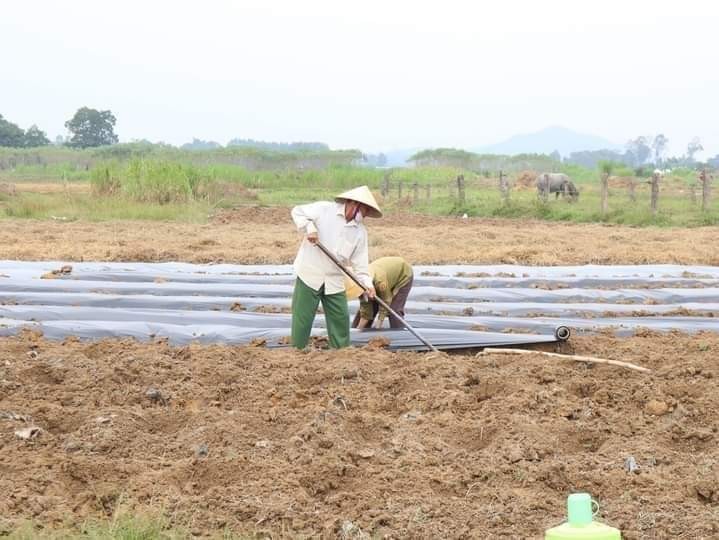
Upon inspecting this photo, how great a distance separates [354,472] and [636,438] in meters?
1.32

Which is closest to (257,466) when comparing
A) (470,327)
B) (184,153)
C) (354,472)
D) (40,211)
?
(354,472)

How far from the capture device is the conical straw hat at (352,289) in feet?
20.2

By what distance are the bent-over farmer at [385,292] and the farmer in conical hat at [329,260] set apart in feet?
1.06

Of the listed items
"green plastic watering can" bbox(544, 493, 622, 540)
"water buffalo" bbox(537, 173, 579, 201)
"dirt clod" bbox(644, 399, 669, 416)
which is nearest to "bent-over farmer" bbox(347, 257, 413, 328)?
"dirt clod" bbox(644, 399, 669, 416)

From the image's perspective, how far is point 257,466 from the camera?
12.7 feet

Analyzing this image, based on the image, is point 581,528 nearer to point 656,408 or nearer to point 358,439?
point 358,439

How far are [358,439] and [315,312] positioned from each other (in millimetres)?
1833

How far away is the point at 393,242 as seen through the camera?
42.3 feet

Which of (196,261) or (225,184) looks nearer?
(196,261)

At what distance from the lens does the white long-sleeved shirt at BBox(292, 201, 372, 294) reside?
5.92 meters

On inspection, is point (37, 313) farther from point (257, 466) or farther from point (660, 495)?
point (660, 495)

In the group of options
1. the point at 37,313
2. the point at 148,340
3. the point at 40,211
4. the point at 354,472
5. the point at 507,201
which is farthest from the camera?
the point at 507,201

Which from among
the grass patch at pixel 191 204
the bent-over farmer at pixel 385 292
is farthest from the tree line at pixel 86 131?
the bent-over farmer at pixel 385 292

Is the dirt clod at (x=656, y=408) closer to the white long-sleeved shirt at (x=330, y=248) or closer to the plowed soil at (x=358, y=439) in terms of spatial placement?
the plowed soil at (x=358, y=439)
